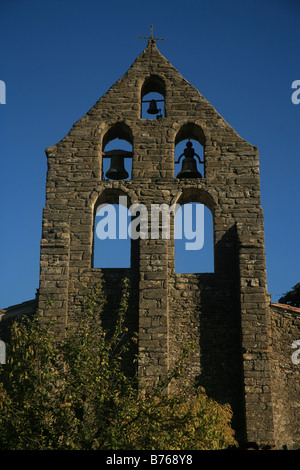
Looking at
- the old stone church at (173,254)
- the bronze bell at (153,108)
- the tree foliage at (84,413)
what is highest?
the bronze bell at (153,108)

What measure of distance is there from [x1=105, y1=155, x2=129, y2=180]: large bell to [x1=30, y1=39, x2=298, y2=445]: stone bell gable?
24 centimetres

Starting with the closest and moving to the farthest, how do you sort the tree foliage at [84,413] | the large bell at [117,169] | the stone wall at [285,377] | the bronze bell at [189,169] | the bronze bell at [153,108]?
the tree foliage at [84,413], the stone wall at [285,377], the bronze bell at [189,169], the large bell at [117,169], the bronze bell at [153,108]

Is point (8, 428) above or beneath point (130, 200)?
beneath

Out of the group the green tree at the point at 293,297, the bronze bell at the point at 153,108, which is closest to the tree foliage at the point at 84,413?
the bronze bell at the point at 153,108

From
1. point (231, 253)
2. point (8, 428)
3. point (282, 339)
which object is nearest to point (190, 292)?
point (231, 253)

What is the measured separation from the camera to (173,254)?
1464 cm

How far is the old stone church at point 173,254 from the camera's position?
535 inches

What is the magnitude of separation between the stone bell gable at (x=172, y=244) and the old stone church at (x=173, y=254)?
0.02 m

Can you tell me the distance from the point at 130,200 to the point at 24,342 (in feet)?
15.8

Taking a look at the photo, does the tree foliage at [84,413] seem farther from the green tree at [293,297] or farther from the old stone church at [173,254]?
the green tree at [293,297]

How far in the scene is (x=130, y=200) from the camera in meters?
15.0

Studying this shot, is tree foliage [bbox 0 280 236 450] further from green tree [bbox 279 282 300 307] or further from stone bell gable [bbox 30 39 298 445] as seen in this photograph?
green tree [bbox 279 282 300 307]

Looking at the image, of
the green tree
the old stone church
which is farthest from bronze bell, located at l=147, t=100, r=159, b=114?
the green tree
